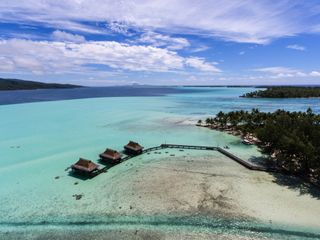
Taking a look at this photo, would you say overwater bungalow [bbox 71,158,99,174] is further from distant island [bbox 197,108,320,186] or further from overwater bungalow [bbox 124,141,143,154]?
distant island [bbox 197,108,320,186]

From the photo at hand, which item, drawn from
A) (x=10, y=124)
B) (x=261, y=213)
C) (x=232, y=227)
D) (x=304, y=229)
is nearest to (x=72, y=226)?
(x=232, y=227)

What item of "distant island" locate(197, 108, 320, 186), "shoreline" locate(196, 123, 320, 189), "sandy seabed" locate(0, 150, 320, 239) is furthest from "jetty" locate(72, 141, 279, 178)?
"distant island" locate(197, 108, 320, 186)

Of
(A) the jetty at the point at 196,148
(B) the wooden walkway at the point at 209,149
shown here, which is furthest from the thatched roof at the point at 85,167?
(B) the wooden walkway at the point at 209,149

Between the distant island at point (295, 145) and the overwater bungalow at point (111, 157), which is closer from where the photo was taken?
the distant island at point (295, 145)

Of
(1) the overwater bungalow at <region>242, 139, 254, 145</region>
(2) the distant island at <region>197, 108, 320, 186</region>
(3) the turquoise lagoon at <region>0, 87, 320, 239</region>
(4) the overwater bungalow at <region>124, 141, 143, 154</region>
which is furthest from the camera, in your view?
(1) the overwater bungalow at <region>242, 139, 254, 145</region>

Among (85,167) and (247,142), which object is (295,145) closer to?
(247,142)

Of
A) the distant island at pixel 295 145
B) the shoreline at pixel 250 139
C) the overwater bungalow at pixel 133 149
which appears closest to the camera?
the distant island at pixel 295 145

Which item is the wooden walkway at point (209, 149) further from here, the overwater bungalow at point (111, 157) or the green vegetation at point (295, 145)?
the green vegetation at point (295, 145)

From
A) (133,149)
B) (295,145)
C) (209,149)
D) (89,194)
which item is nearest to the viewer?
(89,194)

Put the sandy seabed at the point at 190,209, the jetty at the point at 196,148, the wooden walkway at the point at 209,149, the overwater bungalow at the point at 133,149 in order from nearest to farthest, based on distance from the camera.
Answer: the sandy seabed at the point at 190,209 → the jetty at the point at 196,148 → the wooden walkway at the point at 209,149 → the overwater bungalow at the point at 133,149

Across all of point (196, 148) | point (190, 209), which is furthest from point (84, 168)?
point (196, 148)

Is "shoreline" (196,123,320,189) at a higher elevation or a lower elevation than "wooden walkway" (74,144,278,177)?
higher
